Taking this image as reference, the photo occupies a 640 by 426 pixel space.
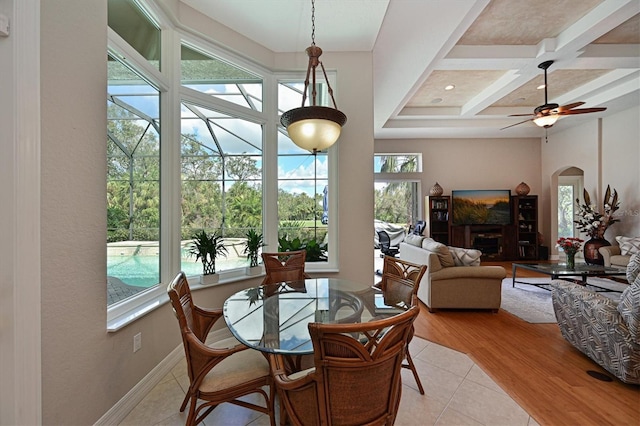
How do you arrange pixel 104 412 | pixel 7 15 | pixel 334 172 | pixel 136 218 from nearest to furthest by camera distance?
pixel 7 15 < pixel 104 412 < pixel 136 218 < pixel 334 172

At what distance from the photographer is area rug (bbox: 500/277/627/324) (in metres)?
3.49

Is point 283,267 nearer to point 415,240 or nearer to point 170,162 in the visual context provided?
point 170,162

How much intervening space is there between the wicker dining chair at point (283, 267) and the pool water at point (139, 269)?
2.47 ft

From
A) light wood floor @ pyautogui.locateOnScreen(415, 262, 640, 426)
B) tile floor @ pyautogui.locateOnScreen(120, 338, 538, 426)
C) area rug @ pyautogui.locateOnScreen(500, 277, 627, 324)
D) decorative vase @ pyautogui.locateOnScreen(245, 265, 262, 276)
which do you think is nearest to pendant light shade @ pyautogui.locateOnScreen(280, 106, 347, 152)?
decorative vase @ pyautogui.locateOnScreen(245, 265, 262, 276)

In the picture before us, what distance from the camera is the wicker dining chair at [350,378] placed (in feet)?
3.41

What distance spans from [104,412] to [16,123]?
1.72 metres

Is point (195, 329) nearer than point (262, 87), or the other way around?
point (195, 329)

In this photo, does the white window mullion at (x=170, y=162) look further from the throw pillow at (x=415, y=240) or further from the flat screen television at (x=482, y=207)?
the flat screen television at (x=482, y=207)

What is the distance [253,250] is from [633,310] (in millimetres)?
3254

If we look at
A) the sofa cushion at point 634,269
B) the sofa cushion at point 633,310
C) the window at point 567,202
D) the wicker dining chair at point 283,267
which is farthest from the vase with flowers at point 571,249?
the wicker dining chair at point 283,267

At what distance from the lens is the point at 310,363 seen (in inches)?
77.9

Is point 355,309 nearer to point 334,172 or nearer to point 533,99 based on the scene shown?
point 334,172

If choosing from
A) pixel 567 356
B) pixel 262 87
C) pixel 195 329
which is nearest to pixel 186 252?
pixel 195 329

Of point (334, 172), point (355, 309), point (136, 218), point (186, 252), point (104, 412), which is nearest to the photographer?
point (104, 412)
